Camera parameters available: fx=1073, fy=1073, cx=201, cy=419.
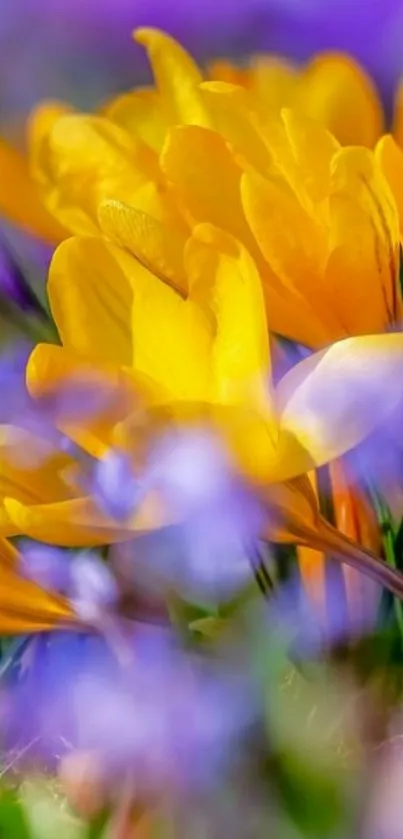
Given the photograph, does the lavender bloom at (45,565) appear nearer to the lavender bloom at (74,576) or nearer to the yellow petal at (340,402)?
the lavender bloom at (74,576)

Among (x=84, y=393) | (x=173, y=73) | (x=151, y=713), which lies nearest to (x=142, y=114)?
(x=173, y=73)

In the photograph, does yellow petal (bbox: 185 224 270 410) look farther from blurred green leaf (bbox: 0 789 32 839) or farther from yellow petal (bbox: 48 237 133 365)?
blurred green leaf (bbox: 0 789 32 839)

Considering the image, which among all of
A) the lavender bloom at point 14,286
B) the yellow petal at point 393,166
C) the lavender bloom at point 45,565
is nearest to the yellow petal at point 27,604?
the lavender bloom at point 45,565

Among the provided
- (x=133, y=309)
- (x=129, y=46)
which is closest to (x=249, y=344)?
(x=133, y=309)

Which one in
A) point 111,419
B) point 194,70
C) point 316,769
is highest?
point 194,70

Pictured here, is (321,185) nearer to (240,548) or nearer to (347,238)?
(347,238)

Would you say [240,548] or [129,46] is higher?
[129,46]

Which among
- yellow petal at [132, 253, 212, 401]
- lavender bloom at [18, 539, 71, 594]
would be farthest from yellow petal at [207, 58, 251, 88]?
lavender bloom at [18, 539, 71, 594]
